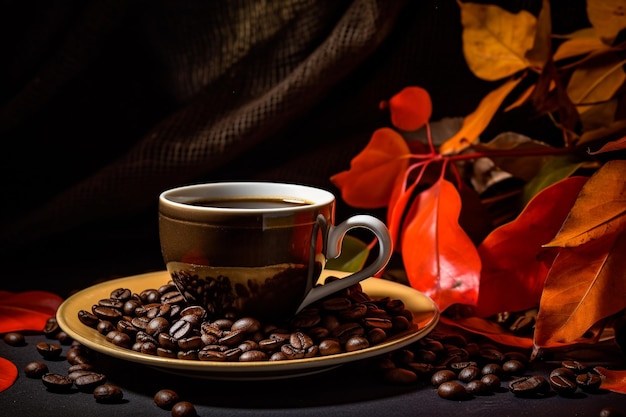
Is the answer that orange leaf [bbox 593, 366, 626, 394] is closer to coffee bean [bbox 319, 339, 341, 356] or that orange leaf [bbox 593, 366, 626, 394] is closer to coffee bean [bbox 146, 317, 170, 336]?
coffee bean [bbox 319, 339, 341, 356]

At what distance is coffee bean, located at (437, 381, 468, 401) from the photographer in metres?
0.75

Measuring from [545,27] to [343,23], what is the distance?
1.19ft

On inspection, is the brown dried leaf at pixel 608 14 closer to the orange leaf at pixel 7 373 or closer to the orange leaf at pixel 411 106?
the orange leaf at pixel 411 106

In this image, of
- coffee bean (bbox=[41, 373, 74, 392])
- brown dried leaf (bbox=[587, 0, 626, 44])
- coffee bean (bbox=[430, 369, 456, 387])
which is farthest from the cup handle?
brown dried leaf (bbox=[587, 0, 626, 44])

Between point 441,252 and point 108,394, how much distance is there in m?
0.34

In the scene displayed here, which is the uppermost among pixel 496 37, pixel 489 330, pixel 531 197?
pixel 496 37

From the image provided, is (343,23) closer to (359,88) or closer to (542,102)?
(359,88)

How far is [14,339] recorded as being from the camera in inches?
34.9

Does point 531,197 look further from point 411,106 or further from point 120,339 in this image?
point 120,339

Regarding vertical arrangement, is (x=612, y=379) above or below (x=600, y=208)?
below

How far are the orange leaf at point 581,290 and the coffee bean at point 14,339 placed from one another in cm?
49

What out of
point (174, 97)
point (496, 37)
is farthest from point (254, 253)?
point (174, 97)

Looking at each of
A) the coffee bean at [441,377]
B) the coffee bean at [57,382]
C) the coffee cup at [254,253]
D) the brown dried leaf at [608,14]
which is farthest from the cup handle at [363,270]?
the brown dried leaf at [608,14]

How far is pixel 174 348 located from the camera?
2.46ft
